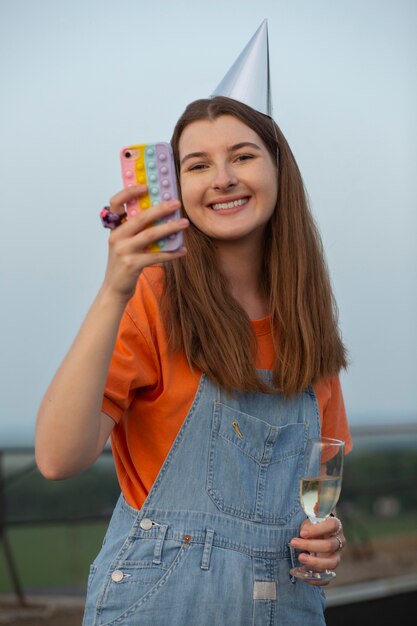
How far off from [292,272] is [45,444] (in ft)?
2.18

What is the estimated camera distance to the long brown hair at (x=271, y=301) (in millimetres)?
1418

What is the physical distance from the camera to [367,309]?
2.84 meters

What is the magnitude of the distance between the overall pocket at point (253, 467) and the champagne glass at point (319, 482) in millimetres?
52

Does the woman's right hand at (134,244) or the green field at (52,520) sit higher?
the woman's right hand at (134,244)

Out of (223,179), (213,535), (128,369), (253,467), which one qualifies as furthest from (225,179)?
(213,535)

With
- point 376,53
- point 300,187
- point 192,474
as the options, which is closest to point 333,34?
point 376,53

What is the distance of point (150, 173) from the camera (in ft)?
3.68

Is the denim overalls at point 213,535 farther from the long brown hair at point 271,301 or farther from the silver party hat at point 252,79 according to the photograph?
the silver party hat at point 252,79

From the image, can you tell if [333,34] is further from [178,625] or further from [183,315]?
[178,625]

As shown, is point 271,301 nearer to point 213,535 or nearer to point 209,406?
point 209,406

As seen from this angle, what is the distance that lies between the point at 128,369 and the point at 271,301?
402mm

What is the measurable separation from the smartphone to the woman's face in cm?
32

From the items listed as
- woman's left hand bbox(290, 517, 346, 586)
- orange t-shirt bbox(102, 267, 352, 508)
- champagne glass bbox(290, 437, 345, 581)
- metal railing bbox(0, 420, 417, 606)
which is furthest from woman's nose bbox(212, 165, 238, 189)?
metal railing bbox(0, 420, 417, 606)

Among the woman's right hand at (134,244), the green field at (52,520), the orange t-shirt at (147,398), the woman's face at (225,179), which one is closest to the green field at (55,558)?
the green field at (52,520)
